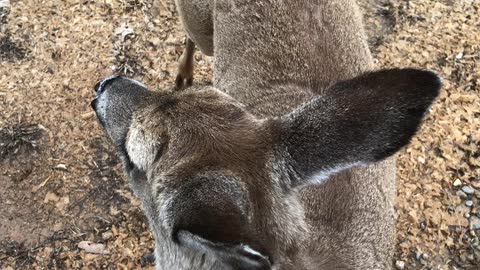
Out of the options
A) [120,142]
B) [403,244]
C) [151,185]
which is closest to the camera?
[151,185]

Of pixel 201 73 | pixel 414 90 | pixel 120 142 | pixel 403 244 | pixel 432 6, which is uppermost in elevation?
pixel 414 90

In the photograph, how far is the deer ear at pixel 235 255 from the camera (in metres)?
2.09

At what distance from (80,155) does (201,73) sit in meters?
1.55

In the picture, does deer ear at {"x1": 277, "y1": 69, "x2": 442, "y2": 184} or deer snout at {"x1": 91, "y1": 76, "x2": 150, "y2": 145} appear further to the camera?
deer snout at {"x1": 91, "y1": 76, "x2": 150, "y2": 145}

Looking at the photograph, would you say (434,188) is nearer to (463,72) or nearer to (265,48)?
(463,72)

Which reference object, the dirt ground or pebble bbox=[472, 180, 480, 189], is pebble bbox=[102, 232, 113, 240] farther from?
pebble bbox=[472, 180, 480, 189]

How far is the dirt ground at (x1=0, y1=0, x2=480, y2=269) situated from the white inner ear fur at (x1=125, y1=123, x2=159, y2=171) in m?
2.42

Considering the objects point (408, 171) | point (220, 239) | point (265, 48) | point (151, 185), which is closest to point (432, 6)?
point (408, 171)

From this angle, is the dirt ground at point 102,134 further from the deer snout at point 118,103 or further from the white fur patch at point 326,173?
the white fur patch at point 326,173

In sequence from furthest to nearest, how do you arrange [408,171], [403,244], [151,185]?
[408,171] → [403,244] → [151,185]

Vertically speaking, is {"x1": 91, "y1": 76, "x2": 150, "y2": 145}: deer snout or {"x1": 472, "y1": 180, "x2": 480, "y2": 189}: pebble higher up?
{"x1": 91, "y1": 76, "x2": 150, "y2": 145}: deer snout

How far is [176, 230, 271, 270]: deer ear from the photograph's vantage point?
2090 millimetres

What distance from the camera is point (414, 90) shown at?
256 centimetres

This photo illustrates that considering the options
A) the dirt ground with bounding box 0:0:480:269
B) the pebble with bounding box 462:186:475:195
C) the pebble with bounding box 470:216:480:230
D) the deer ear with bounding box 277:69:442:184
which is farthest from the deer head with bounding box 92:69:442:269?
the pebble with bounding box 462:186:475:195
